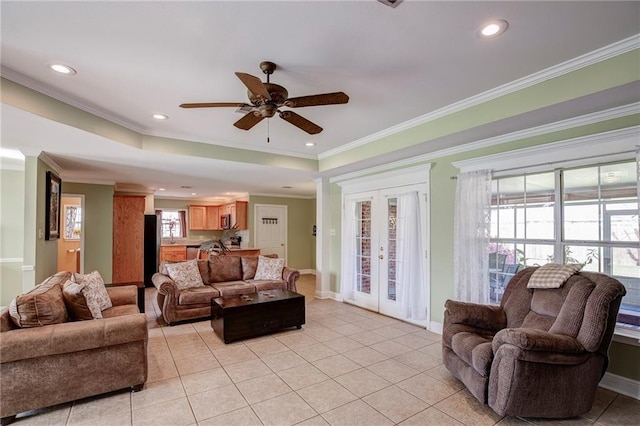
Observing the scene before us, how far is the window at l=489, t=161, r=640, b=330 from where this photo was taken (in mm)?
2697

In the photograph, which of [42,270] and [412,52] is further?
[42,270]

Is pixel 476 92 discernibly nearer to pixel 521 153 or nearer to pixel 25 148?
pixel 521 153

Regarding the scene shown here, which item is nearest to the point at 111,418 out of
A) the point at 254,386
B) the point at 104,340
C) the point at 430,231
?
the point at 104,340

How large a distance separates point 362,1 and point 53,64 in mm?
2483

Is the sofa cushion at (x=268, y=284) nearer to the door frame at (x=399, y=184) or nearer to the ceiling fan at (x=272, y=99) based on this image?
the door frame at (x=399, y=184)

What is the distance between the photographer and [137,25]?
200cm

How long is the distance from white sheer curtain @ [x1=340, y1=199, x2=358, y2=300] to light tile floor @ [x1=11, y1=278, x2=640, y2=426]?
5.79 feet

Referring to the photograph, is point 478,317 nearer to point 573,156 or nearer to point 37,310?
point 573,156

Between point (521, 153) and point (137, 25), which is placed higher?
point (137, 25)

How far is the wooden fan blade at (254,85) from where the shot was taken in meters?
1.99

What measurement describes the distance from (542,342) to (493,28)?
2150mm

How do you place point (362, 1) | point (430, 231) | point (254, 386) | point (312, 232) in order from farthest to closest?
point (312, 232) → point (430, 231) → point (254, 386) → point (362, 1)

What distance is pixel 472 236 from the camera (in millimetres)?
3645

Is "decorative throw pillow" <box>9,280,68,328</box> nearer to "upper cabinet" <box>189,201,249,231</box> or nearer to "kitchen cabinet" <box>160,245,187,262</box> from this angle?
"kitchen cabinet" <box>160,245,187,262</box>
